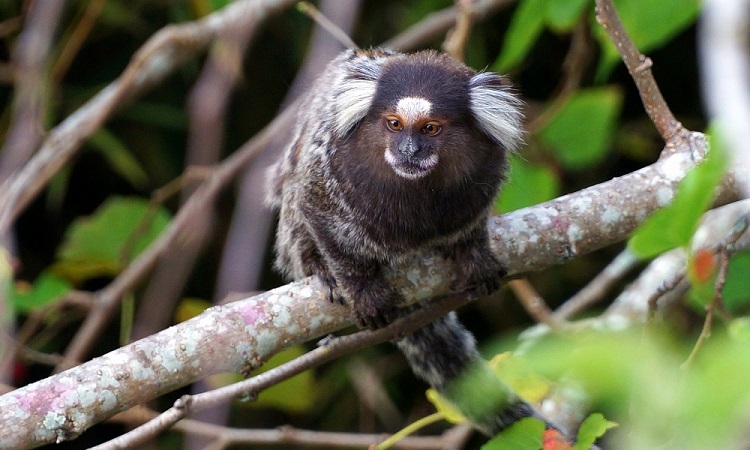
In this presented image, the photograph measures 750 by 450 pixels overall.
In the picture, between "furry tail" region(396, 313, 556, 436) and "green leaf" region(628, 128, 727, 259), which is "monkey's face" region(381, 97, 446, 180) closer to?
"furry tail" region(396, 313, 556, 436)

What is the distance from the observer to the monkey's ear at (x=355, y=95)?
234 cm

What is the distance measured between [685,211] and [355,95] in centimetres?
146

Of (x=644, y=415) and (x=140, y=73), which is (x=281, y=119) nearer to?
(x=140, y=73)

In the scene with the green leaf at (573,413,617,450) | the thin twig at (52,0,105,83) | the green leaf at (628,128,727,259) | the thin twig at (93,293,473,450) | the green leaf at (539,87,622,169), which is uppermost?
the thin twig at (52,0,105,83)

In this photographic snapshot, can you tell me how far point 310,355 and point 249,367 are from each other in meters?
0.15

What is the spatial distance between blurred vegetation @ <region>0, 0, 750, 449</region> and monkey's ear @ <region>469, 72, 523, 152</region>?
0.65 meters

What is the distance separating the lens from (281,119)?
330 centimetres

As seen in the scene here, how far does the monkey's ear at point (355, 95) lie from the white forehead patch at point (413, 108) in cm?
12

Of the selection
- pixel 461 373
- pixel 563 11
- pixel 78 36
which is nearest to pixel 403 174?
pixel 461 373

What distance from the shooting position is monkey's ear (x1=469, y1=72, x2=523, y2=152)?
2347 mm

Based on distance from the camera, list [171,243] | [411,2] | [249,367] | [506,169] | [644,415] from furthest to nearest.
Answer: [411,2]
[171,243]
[506,169]
[249,367]
[644,415]

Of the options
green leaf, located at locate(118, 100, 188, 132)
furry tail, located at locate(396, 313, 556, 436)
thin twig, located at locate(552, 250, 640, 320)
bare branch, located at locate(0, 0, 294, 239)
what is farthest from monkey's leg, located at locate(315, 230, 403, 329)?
green leaf, located at locate(118, 100, 188, 132)

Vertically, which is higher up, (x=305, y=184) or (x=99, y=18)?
(x=99, y=18)

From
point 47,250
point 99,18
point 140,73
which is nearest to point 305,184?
point 140,73
